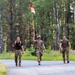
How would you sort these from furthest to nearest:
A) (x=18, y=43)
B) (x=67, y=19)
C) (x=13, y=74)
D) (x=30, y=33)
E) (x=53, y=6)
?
1. (x=30, y=33)
2. (x=67, y=19)
3. (x=53, y=6)
4. (x=18, y=43)
5. (x=13, y=74)

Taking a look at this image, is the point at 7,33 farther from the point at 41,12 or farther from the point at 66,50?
the point at 66,50

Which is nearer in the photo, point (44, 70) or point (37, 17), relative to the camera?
point (44, 70)

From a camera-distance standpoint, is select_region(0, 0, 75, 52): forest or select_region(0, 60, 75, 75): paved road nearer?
select_region(0, 60, 75, 75): paved road

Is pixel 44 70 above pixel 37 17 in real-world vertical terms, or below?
below

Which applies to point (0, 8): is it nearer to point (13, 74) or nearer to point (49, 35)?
point (49, 35)

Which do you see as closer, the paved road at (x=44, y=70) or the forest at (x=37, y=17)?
the paved road at (x=44, y=70)

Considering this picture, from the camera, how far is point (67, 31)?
65.2 metres

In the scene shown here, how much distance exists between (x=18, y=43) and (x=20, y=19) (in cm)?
4093

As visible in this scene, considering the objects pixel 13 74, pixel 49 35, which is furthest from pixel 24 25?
pixel 13 74

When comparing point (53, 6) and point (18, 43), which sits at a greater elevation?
point (53, 6)

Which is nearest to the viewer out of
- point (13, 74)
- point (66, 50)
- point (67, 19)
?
point (13, 74)

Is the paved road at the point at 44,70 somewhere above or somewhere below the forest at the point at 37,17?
below

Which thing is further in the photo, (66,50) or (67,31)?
(67,31)

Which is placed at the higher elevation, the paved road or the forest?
the forest
